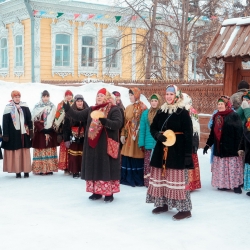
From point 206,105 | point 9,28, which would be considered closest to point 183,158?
point 206,105

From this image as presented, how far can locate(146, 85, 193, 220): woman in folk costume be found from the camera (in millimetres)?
5344

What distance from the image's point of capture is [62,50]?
2100 cm

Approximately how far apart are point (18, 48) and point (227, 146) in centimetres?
1667

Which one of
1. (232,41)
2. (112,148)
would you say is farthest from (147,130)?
(232,41)

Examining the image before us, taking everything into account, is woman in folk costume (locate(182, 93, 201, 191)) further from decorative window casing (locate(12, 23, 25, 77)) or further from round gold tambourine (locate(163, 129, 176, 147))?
decorative window casing (locate(12, 23, 25, 77))

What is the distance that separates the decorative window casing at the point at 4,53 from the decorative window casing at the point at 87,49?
159 inches

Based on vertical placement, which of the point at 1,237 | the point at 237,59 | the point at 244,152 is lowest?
the point at 1,237

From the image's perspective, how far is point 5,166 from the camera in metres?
8.05

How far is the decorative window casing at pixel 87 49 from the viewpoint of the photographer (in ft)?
70.3

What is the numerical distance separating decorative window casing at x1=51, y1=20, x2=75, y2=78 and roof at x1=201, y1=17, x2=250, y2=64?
12.5 meters

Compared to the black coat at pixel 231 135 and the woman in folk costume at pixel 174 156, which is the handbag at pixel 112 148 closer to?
the woman in folk costume at pixel 174 156

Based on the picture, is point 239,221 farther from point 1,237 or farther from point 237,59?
point 237,59

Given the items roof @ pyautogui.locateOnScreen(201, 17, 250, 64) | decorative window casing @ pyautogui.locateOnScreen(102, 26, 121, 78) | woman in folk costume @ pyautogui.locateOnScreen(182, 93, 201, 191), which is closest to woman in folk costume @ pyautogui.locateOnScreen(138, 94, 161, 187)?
woman in folk costume @ pyautogui.locateOnScreen(182, 93, 201, 191)

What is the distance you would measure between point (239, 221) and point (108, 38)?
17963mm
